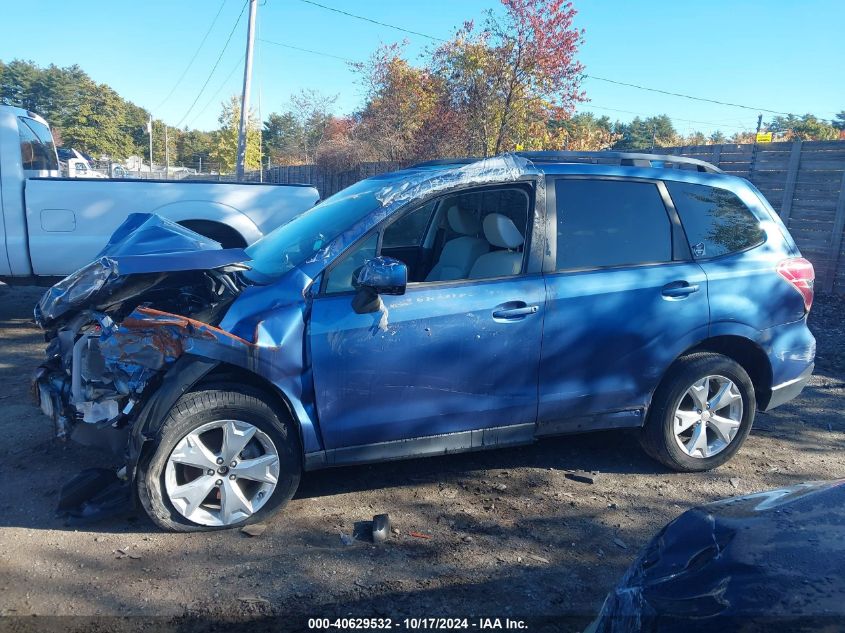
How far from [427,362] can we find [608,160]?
1945mm

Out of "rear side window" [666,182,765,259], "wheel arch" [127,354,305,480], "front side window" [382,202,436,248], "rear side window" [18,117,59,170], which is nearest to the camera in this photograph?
"wheel arch" [127,354,305,480]

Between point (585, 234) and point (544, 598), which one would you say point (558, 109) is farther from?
point (544, 598)

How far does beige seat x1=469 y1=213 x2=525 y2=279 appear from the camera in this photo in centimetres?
401

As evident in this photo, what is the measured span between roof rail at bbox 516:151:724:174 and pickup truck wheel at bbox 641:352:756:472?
1323mm

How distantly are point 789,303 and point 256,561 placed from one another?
372 centimetres

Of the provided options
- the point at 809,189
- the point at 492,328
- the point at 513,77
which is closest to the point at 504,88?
the point at 513,77

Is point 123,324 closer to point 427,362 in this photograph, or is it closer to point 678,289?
point 427,362

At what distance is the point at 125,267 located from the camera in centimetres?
363

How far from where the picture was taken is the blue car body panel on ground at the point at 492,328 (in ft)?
11.8

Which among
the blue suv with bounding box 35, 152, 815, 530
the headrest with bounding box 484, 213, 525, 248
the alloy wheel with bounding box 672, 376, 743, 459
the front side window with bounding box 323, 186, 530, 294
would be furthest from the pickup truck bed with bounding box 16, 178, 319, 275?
the alloy wheel with bounding box 672, 376, 743, 459

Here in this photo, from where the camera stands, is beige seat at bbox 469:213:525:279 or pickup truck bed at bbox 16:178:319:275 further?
pickup truck bed at bbox 16:178:319:275

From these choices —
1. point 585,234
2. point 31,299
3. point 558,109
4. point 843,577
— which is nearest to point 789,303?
point 585,234

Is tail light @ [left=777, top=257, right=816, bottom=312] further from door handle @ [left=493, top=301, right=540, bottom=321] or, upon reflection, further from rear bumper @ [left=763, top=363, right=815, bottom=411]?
door handle @ [left=493, top=301, right=540, bottom=321]

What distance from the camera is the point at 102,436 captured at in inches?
140
